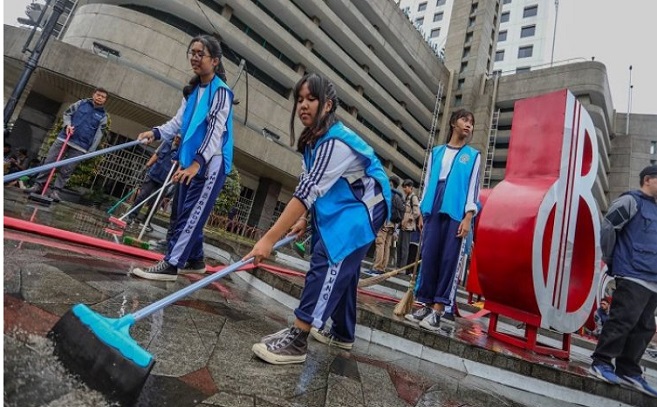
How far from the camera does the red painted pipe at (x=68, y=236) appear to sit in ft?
9.22

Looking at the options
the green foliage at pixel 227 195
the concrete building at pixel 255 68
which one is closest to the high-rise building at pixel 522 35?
the concrete building at pixel 255 68

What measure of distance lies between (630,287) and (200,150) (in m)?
3.77

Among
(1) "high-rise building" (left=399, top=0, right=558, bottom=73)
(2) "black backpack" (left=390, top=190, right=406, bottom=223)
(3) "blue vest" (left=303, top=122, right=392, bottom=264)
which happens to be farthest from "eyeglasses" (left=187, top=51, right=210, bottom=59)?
(1) "high-rise building" (left=399, top=0, right=558, bottom=73)

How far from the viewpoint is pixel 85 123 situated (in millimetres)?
5652

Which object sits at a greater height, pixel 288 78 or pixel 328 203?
pixel 288 78

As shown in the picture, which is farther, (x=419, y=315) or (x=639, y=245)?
(x=419, y=315)

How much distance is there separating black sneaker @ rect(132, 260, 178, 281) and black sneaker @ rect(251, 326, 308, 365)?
1.29m

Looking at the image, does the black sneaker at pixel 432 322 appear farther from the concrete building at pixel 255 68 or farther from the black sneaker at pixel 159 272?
the concrete building at pixel 255 68

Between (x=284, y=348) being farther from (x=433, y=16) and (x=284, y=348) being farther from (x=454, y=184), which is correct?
(x=433, y=16)

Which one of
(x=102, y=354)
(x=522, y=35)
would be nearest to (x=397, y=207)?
(x=102, y=354)

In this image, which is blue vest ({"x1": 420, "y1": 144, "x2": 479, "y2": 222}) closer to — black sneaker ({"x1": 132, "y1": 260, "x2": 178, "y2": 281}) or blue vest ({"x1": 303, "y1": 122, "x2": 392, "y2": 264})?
blue vest ({"x1": 303, "y1": 122, "x2": 392, "y2": 264})

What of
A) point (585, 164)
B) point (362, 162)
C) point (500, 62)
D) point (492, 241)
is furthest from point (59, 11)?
point (500, 62)

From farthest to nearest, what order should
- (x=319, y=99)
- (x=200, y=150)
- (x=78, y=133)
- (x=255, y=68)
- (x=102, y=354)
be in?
(x=255, y=68)
(x=78, y=133)
(x=200, y=150)
(x=319, y=99)
(x=102, y=354)

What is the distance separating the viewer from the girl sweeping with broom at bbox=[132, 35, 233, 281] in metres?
2.80
